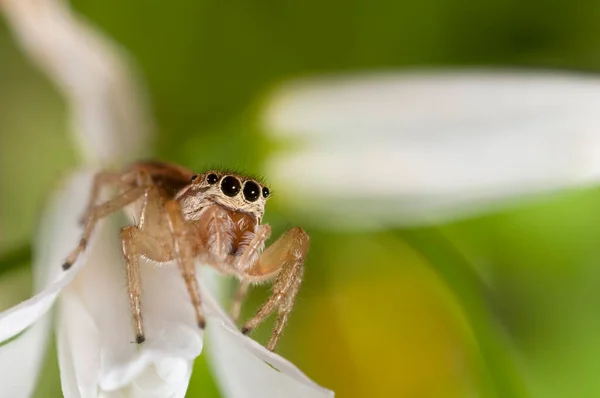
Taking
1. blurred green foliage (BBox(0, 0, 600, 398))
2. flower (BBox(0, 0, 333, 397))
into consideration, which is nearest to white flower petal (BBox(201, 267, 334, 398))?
flower (BBox(0, 0, 333, 397))

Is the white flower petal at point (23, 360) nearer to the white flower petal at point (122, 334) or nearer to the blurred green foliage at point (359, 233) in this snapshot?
the white flower petal at point (122, 334)

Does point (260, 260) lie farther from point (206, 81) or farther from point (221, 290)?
point (206, 81)

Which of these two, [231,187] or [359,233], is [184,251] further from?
[359,233]

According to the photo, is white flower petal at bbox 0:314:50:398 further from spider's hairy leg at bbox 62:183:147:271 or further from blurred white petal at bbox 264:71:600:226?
blurred white petal at bbox 264:71:600:226

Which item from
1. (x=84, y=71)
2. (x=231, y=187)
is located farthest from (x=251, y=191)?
(x=84, y=71)

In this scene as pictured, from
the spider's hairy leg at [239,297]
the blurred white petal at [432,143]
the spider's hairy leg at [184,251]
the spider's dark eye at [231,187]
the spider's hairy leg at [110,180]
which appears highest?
the blurred white petal at [432,143]

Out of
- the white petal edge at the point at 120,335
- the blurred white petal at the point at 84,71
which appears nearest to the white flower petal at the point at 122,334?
the white petal edge at the point at 120,335

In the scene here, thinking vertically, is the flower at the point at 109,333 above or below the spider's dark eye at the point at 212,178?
below
